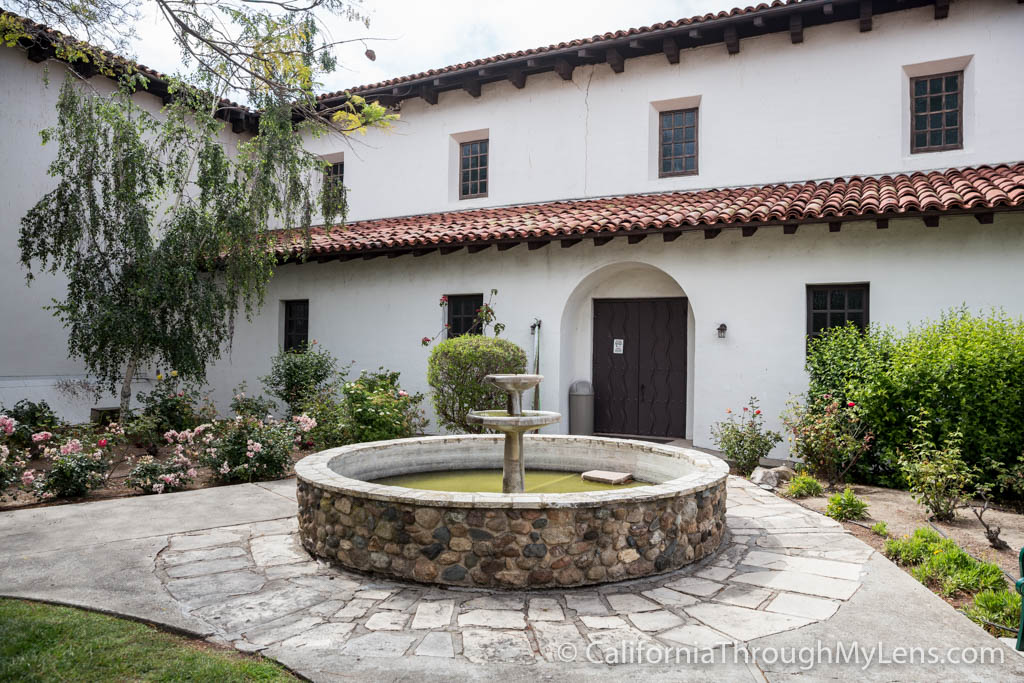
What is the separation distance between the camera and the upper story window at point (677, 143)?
39.2 ft

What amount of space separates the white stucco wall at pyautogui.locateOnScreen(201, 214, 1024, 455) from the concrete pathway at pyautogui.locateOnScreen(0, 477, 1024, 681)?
441cm

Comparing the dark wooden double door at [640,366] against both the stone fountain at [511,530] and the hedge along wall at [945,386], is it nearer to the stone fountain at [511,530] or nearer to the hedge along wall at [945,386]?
the hedge along wall at [945,386]

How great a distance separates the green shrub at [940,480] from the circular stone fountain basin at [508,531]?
2687 millimetres

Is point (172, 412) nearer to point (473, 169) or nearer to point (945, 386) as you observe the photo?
point (473, 169)

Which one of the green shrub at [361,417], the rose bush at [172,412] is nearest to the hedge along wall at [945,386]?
the green shrub at [361,417]

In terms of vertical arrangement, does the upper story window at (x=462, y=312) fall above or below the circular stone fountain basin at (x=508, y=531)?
above

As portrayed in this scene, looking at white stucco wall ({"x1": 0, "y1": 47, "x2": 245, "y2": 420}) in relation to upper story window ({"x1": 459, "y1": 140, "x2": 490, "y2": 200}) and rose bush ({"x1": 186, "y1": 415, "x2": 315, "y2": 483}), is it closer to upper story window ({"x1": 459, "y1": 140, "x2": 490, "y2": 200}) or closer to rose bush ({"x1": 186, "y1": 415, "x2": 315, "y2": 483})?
rose bush ({"x1": 186, "y1": 415, "x2": 315, "y2": 483})

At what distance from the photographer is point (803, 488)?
7.29 m

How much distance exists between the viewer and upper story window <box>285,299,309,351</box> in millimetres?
14023

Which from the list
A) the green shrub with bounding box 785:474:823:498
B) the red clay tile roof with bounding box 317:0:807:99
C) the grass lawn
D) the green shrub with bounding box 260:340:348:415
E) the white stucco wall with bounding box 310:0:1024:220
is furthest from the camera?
the green shrub with bounding box 260:340:348:415

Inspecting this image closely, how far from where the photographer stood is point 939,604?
4148 millimetres

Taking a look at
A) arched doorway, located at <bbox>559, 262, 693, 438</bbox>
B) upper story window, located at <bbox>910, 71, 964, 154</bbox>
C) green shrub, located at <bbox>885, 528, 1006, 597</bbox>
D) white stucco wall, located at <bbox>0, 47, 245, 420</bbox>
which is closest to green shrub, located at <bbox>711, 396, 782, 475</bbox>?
arched doorway, located at <bbox>559, 262, 693, 438</bbox>

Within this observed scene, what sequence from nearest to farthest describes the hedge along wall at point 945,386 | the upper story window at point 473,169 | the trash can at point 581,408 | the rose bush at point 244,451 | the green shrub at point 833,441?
the hedge along wall at point 945,386 < the green shrub at point 833,441 < the rose bush at point 244,451 < the trash can at point 581,408 < the upper story window at point 473,169

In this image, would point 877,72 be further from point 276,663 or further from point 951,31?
point 276,663
